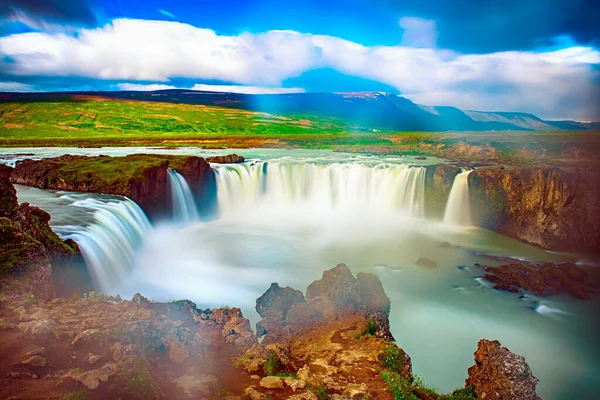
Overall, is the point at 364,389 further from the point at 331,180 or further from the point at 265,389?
the point at 331,180

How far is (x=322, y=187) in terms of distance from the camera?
3528 cm

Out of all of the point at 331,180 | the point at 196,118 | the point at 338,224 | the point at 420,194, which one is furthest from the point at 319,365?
the point at 196,118

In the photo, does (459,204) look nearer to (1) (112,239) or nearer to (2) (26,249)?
(1) (112,239)

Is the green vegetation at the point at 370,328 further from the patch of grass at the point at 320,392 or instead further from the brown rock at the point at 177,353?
the brown rock at the point at 177,353

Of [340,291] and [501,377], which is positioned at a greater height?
[340,291]

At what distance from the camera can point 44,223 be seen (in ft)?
41.2

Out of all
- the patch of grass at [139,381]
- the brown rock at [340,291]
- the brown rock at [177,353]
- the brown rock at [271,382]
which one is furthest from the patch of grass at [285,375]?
the brown rock at [340,291]

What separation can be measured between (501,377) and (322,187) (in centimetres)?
2785

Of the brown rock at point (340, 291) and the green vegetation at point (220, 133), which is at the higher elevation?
the green vegetation at point (220, 133)

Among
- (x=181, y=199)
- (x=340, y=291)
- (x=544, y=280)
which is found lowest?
(x=544, y=280)

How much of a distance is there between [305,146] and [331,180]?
117 feet

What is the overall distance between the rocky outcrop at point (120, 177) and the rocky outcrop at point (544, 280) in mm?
19655

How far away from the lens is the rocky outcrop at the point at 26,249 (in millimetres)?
9250

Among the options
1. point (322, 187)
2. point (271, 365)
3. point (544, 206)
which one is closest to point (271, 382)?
point (271, 365)
